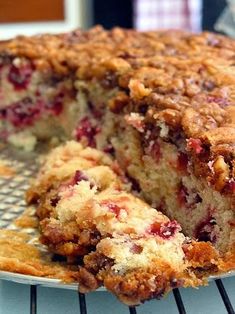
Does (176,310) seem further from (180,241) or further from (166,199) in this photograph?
(166,199)

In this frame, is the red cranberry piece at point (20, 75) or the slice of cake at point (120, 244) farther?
the red cranberry piece at point (20, 75)

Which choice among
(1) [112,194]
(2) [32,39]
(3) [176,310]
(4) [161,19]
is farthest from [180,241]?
(4) [161,19]

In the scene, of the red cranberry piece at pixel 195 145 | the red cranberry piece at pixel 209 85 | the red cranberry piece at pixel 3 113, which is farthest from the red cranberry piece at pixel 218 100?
the red cranberry piece at pixel 3 113

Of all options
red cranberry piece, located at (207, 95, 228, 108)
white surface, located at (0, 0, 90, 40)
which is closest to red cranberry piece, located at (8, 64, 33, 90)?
red cranberry piece, located at (207, 95, 228, 108)

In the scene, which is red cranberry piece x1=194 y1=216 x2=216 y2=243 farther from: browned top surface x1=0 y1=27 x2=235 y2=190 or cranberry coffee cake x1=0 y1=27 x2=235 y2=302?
browned top surface x1=0 y1=27 x2=235 y2=190

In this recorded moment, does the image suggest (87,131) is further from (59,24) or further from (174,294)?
(59,24)

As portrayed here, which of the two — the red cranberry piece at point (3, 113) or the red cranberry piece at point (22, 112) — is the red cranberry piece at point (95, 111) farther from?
the red cranberry piece at point (3, 113)
